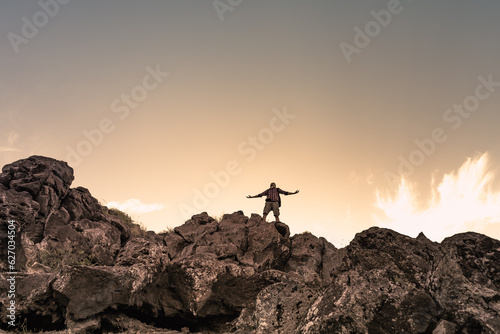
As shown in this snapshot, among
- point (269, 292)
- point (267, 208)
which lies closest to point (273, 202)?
point (267, 208)

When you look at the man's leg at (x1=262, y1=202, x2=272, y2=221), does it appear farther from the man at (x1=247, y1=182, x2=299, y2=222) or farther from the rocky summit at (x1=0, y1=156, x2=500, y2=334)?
the rocky summit at (x1=0, y1=156, x2=500, y2=334)

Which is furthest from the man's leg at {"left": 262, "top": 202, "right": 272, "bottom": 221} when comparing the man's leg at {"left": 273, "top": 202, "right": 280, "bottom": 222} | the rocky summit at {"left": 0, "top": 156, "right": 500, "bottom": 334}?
the rocky summit at {"left": 0, "top": 156, "right": 500, "bottom": 334}

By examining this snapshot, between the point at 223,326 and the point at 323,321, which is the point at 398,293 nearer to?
the point at 323,321

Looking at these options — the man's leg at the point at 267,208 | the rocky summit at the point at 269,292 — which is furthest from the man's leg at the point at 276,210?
the rocky summit at the point at 269,292

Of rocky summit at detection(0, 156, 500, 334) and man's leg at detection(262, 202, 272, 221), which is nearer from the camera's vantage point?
rocky summit at detection(0, 156, 500, 334)

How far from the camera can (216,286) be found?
13.5m

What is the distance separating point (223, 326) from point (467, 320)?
315 inches

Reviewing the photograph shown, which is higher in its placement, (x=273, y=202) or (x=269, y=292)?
(x=273, y=202)

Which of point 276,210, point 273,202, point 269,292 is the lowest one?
point 269,292

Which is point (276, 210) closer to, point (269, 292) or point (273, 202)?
point (273, 202)

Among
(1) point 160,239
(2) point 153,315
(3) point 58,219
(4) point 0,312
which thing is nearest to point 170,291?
(2) point 153,315

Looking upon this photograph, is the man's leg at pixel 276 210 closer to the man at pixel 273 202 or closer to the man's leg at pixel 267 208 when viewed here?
the man at pixel 273 202

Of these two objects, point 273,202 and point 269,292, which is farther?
point 273,202

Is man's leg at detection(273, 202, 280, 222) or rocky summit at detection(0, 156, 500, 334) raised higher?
man's leg at detection(273, 202, 280, 222)
